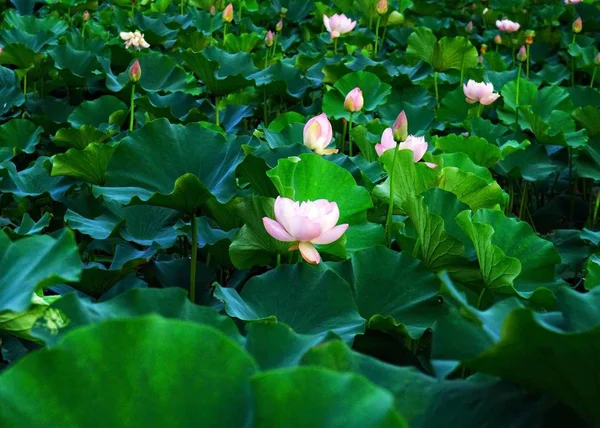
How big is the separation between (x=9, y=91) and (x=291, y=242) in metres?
1.41

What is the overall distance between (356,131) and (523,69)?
168 centimetres

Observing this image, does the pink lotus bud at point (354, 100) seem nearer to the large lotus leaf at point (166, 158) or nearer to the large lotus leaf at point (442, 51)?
the large lotus leaf at point (166, 158)

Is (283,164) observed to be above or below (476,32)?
above

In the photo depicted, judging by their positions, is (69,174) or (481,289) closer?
(481,289)

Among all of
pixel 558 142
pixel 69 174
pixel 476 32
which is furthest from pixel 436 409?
pixel 476 32

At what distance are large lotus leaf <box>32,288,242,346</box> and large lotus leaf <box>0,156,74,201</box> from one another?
0.96m

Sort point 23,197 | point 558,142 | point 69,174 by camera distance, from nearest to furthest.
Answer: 1. point 69,174
2. point 23,197
3. point 558,142

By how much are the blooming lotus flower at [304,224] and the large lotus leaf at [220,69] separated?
104 centimetres

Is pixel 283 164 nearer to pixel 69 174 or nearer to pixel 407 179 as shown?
pixel 407 179

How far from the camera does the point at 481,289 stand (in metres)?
1.25

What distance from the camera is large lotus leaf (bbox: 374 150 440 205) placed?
134 centimetres

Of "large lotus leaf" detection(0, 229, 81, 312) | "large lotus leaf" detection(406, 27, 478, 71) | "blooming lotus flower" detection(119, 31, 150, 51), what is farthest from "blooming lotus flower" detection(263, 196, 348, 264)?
"blooming lotus flower" detection(119, 31, 150, 51)

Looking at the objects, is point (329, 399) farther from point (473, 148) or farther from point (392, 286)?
point (473, 148)

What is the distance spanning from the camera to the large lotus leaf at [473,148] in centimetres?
176
